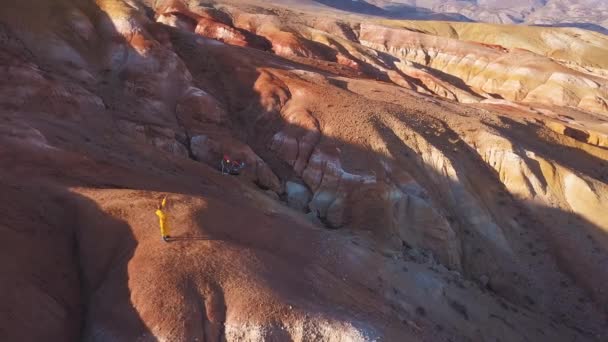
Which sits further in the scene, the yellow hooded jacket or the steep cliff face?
the yellow hooded jacket

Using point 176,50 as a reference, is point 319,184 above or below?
below

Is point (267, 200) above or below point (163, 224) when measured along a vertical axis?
below

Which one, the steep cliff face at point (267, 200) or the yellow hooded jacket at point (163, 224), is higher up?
the yellow hooded jacket at point (163, 224)

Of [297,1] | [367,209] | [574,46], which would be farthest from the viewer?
[297,1]

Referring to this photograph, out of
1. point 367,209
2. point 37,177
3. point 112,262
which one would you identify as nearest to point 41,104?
point 37,177

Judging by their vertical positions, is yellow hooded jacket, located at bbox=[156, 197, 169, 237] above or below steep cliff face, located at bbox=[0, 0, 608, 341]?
above

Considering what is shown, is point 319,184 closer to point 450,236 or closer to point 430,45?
point 450,236

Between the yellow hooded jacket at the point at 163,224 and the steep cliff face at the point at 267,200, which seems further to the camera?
the yellow hooded jacket at the point at 163,224

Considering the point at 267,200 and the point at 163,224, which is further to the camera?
the point at 267,200
